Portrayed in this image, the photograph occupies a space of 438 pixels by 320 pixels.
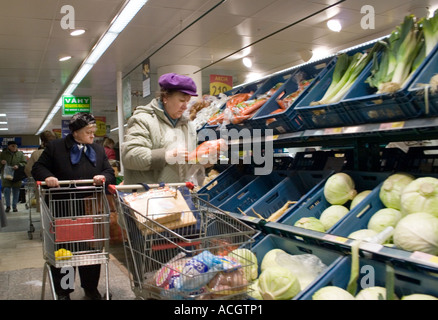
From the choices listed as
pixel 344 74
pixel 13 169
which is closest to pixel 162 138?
pixel 344 74

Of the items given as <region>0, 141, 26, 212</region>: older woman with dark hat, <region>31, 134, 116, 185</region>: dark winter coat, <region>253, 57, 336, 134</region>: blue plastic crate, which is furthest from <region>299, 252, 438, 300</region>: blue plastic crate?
<region>0, 141, 26, 212</region>: older woman with dark hat

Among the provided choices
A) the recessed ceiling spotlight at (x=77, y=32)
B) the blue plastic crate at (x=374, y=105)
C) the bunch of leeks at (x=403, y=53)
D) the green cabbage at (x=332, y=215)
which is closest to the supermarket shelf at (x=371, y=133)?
the blue plastic crate at (x=374, y=105)

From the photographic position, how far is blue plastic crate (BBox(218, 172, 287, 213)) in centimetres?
364

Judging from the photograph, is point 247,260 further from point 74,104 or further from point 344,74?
point 74,104

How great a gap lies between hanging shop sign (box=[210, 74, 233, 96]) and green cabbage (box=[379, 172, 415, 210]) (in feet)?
27.4

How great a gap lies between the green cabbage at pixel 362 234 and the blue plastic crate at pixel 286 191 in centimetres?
83

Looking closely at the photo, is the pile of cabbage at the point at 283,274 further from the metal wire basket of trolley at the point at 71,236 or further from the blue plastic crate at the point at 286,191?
the metal wire basket of trolley at the point at 71,236

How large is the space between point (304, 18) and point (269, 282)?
6419 mm

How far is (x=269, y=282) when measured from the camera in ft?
7.46

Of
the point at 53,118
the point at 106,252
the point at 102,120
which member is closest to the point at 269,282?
the point at 106,252

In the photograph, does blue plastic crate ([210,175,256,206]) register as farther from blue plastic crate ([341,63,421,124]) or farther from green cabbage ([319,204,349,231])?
blue plastic crate ([341,63,421,124])

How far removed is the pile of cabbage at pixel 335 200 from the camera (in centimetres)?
265

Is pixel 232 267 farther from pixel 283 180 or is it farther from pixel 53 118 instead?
pixel 53 118

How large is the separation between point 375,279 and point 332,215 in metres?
0.60
